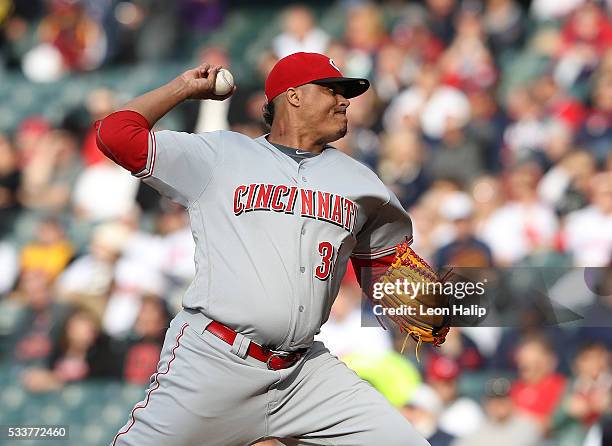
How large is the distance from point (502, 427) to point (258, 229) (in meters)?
3.01

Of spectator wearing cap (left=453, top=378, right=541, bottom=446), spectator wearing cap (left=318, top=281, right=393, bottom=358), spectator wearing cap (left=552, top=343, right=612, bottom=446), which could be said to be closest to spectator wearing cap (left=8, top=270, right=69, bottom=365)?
spectator wearing cap (left=318, top=281, right=393, bottom=358)

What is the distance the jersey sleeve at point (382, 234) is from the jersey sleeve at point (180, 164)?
642 millimetres

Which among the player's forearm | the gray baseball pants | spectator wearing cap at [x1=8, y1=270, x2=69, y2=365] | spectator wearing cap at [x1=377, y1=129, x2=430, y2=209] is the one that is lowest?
the gray baseball pants

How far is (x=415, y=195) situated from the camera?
24.2 feet

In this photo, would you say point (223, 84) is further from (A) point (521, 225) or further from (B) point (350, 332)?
(A) point (521, 225)

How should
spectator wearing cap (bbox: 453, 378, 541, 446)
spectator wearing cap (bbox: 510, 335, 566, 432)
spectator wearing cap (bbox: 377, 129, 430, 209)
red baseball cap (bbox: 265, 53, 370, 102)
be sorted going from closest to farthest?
1. red baseball cap (bbox: 265, 53, 370, 102)
2. spectator wearing cap (bbox: 453, 378, 541, 446)
3. spectator wearing cap (bbox: 510, 335, 566, 432)
4. spectator wearing cap (bbox: 377, 129, 430, 209)

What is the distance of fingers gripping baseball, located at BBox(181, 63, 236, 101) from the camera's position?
331 cm

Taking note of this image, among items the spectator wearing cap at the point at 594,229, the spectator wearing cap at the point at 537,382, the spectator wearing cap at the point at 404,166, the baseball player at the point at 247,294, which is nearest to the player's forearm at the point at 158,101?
the baseball player at the point at 247,294

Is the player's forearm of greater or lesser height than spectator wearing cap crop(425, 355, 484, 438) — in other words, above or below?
above

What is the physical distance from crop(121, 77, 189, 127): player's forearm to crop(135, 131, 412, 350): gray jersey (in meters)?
0.07

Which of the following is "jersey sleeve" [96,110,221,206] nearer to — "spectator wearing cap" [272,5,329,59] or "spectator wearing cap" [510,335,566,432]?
Answer: "spectator wearing cap" [510,335,566,432]

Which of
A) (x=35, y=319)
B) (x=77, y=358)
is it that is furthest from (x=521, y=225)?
(x=35, y=319)

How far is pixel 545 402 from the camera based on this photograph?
5840 mm

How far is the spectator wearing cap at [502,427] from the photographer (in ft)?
18.7
